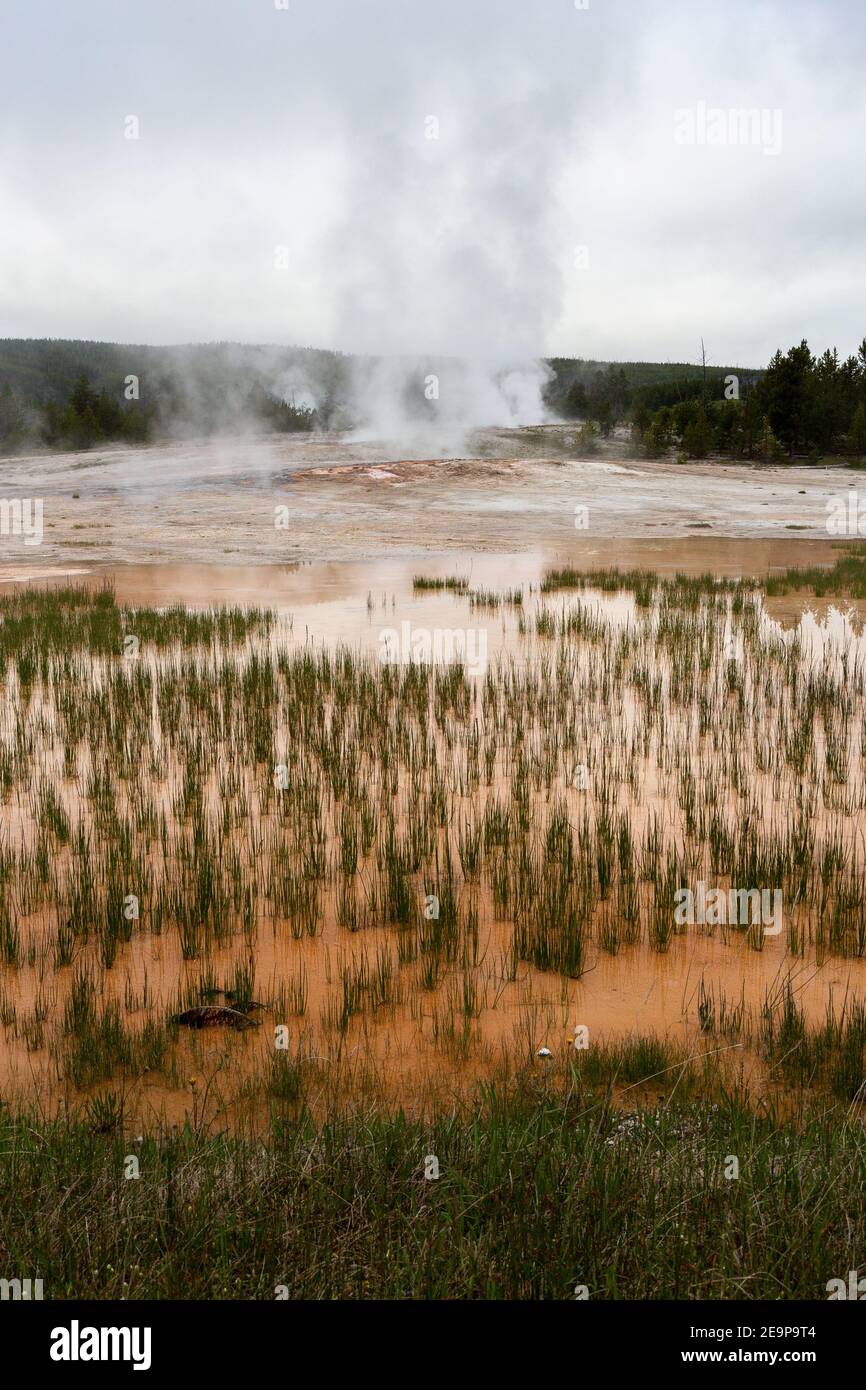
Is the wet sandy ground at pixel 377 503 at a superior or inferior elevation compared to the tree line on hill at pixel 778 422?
inferior

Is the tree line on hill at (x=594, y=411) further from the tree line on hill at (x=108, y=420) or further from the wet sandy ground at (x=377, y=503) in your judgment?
the wet sandy ground at (x=377, y=503)

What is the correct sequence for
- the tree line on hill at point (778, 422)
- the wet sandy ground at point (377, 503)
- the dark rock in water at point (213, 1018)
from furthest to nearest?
the tree line on hill at point (778, 422) < the wet sandy ground at point (377, 503) < the dark rock in water at point (213, 1018)

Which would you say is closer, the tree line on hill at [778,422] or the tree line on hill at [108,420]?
the tree line on hill at [778,422]

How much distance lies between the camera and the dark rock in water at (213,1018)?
4.80 m

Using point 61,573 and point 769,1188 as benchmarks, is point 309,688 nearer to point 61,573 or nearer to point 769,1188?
point 769,1188

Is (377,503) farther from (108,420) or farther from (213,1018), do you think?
(108,420)

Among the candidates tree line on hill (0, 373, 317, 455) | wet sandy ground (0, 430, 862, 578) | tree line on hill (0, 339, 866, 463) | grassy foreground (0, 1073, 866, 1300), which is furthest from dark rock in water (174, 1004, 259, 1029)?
tree line on hill (0, 373, 317, 455)

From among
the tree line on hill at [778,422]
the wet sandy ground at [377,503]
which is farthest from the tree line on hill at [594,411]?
the wet sandy ground at [377,503]

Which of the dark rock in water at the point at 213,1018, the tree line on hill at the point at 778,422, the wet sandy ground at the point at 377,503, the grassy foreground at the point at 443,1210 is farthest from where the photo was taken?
the tree line on hill at the point at 778,422

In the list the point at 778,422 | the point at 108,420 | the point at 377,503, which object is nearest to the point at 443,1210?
the point at 377,503

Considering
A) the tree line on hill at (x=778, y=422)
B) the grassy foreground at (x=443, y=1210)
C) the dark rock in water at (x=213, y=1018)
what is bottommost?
the dark rock in water at (x=213, y=1018)

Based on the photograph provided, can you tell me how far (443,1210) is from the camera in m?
3.09

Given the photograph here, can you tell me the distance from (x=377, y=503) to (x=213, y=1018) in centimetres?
3116

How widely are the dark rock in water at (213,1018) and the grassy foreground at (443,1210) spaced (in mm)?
1247
